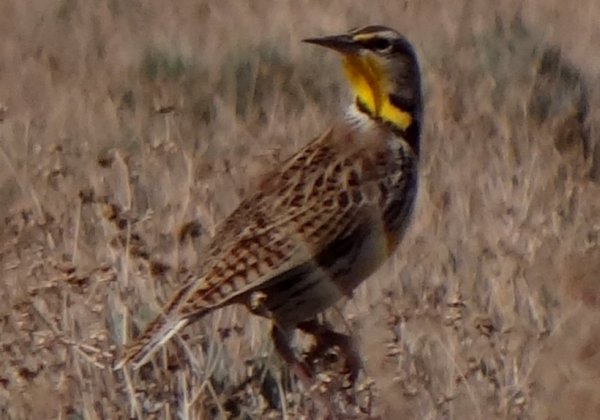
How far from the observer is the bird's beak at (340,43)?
6008mm

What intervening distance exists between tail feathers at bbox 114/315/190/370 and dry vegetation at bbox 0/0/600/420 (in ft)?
0.20

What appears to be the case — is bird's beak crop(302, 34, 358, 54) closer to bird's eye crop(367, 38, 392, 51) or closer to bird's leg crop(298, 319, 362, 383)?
bird's eye crop(367, 38, 392, 51)

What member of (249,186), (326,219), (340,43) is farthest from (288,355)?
(340,43)

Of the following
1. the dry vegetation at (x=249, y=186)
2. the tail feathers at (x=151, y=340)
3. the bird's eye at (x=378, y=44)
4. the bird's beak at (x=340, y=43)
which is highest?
the bird's beak at (x=340, y=43)

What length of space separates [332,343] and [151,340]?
1.76 feet

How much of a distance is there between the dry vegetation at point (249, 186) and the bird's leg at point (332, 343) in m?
0.08

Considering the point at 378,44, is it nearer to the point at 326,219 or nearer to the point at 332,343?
the point at 326,219

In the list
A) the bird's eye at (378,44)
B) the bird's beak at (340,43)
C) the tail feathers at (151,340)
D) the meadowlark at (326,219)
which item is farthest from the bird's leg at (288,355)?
the bird's eye at (378,44)

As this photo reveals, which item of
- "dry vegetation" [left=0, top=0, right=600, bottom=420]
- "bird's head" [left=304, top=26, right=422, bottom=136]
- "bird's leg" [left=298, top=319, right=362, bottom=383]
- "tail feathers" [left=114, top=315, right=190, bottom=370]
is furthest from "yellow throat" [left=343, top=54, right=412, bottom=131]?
"tail feathers" [left=114, top=315, right=190, bottom=370]

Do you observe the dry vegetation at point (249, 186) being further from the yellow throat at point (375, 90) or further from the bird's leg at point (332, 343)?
the yellow throat at point (375, 90)

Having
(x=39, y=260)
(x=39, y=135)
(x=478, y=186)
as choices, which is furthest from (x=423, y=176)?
(x=39, y=260)

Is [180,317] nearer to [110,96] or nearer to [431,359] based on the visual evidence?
[431,359]

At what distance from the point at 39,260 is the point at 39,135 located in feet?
8.55

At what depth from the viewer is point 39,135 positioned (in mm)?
8070
